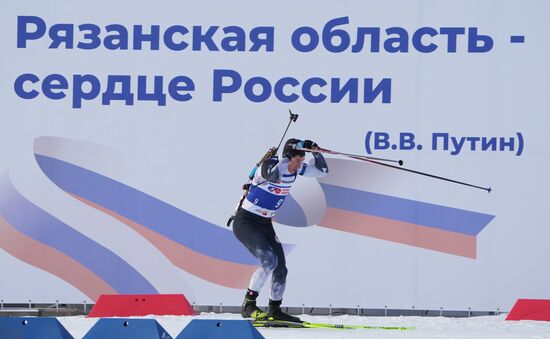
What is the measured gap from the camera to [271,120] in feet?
38.7

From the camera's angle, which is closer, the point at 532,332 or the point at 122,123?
the point at 532,332

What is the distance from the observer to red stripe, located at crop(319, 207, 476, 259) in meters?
11.6

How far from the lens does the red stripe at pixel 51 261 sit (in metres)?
11.9

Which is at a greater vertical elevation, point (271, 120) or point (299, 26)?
point (299, 26)

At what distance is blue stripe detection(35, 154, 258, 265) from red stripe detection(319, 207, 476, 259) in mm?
969

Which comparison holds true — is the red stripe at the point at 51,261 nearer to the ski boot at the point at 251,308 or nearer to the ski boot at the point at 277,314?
the ski boot at the point at 251,308

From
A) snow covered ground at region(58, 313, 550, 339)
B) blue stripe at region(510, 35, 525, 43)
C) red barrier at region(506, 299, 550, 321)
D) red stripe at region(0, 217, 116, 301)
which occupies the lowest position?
snow covered ground at region(58, 313, 550, 339)

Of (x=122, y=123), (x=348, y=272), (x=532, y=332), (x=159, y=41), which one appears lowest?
(x=532, y=332)

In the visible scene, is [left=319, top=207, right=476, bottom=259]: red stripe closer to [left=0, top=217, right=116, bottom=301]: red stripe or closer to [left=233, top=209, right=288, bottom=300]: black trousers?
[left=233, top=209, right=288, bottom=300]: black trousers

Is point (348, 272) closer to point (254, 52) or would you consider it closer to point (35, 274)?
point (254, 52)

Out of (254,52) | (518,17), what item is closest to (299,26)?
(254,52)

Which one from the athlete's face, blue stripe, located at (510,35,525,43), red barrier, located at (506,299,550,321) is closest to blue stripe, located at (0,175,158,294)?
the athlete's face

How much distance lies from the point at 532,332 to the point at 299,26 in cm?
373

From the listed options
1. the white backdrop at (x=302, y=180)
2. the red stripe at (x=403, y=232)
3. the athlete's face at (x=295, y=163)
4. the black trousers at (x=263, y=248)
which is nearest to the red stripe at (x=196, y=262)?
the white backdrop at (x=302, y=180)
